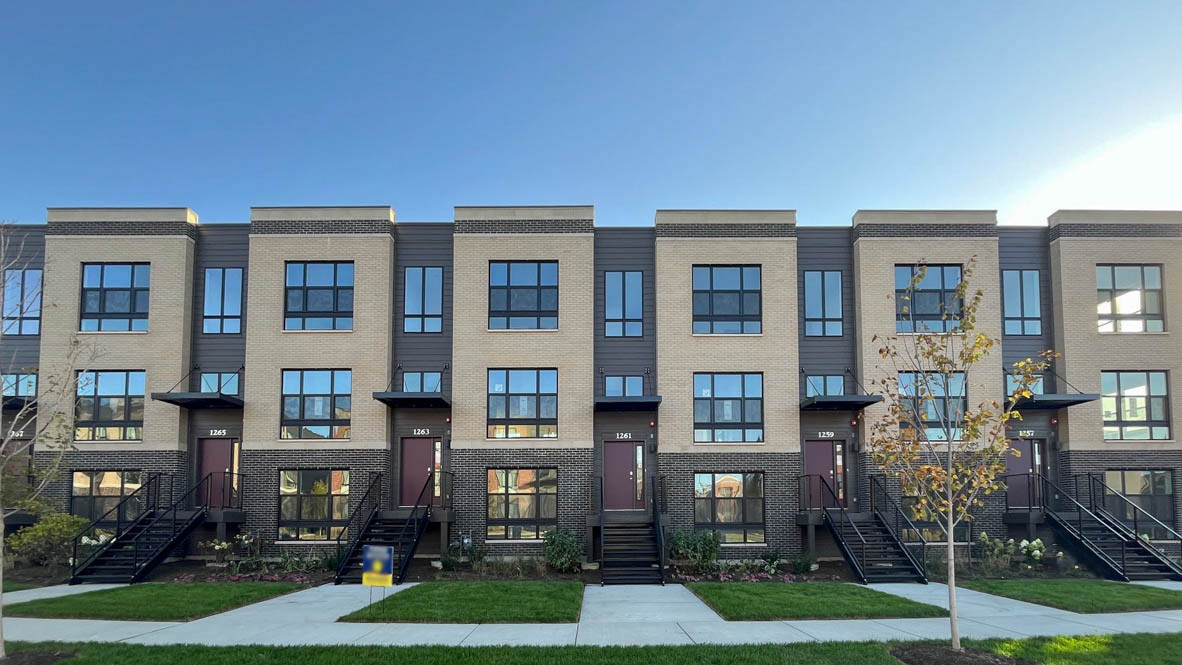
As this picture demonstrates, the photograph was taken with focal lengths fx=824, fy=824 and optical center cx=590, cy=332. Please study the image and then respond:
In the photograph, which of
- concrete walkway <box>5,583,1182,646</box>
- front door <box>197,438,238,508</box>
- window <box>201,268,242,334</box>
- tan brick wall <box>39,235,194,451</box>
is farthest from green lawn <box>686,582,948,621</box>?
tan brick wall <box>39,235,194,451</box>

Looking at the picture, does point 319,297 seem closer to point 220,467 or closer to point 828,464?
point 220,467

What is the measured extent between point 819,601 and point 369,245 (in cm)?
1461

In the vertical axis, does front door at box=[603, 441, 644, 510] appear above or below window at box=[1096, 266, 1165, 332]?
below

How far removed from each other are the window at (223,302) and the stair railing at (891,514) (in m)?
17.6

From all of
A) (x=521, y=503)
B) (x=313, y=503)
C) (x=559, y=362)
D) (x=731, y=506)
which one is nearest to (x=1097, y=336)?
(x=731, y=506)

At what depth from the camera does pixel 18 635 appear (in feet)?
40.8

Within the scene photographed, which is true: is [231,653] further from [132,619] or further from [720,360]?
[720,360]

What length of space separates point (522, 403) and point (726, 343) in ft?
18.8

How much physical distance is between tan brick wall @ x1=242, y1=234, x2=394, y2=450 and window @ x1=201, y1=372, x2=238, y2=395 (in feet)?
2.13

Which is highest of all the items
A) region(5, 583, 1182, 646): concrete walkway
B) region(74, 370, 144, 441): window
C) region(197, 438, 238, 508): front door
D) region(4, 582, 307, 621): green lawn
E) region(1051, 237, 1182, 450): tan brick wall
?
region(1051, 237, 1182, 450): tan brick wall

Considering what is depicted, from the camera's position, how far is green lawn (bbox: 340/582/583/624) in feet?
44.2

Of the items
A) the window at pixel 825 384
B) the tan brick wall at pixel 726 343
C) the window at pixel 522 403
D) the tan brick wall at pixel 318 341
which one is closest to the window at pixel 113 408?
the tan brick wall at pixel 318 341

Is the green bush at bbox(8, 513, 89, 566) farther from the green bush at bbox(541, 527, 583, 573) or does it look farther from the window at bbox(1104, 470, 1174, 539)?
the window at bbox(1104, 470, 1174, 539)

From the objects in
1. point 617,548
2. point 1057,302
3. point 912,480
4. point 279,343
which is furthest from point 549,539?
point 1057,302
